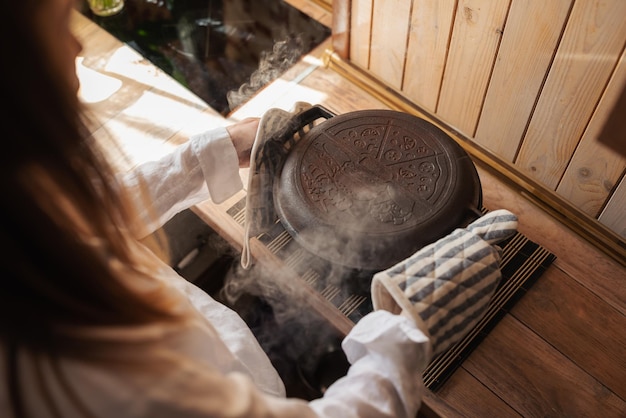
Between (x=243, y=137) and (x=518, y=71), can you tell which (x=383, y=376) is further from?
(x=518, y=71)

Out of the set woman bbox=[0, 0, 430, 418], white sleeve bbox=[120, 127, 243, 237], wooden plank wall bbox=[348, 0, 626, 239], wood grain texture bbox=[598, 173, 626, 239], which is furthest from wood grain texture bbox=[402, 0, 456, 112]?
woman bbox=[0, 0, 430, 418]

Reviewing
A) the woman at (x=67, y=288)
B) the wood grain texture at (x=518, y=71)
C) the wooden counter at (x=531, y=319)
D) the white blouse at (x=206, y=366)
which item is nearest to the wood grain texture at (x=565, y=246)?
the wooden counter at (x=531, y=319)

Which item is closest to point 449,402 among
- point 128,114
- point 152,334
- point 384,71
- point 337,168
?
point 337,168

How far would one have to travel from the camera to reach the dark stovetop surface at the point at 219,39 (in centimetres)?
210

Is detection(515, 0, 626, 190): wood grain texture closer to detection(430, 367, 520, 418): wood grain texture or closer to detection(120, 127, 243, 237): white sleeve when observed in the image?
detection(430, 367, 520, 418): wood grain texture

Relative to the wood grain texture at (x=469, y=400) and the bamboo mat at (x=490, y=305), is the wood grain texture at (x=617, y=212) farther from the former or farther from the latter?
the wood grain texture at (x=469, y=400)

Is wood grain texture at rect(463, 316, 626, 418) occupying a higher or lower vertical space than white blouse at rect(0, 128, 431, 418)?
lower

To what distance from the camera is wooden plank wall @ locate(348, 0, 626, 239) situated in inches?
49.9

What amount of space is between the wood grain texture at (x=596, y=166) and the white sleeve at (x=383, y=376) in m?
0.75

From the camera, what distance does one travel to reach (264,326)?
1746 millimetres

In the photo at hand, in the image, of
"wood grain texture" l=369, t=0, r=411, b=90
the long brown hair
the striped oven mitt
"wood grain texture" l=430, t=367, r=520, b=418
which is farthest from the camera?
"wood grain texture" l=369, t=0, r=411, b=90

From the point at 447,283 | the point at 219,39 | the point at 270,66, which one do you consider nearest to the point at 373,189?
the point at 447,283

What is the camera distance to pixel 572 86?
1356mm

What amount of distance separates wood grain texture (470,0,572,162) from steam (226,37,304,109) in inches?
30.6
